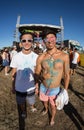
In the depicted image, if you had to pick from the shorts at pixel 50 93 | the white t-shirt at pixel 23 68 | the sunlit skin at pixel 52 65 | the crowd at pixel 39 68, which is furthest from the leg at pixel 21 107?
the sunlit skin at pixel 52 65

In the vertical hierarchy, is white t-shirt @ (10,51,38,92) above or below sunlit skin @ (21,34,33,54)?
below

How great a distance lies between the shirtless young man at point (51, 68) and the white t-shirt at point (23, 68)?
159 mm

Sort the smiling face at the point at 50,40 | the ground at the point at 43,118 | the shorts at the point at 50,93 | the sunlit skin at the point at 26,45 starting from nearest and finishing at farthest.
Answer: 1. the smiling face at the point at 50,40
2. the sunlit skin at the point at 26,45
3. the shorts at the point at 50,93
4. the ground at the point at 43,118

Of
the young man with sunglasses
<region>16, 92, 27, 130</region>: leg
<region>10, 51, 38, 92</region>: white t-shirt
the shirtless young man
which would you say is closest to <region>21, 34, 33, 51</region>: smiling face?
the young man with sunglasses

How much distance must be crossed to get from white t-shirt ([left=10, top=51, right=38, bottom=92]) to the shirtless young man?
159 mm

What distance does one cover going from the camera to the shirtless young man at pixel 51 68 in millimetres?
4344

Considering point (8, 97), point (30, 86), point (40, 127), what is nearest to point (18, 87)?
point (30, 86)

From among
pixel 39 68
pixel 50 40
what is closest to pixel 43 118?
pixel 39 68

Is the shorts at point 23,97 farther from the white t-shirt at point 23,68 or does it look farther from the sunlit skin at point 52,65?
the sunlit skin at point 52,65

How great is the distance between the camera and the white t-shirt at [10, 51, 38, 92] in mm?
4426

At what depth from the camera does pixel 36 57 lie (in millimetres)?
4551

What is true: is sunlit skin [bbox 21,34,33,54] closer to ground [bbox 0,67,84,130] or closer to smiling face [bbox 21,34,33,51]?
smiling face [bbox 21,34,33,51]

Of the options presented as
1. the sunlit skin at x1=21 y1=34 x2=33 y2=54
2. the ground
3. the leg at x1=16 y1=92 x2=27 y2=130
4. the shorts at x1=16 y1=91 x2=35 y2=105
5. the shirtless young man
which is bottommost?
the ground

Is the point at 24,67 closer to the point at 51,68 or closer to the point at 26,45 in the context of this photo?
the point at 26,45
